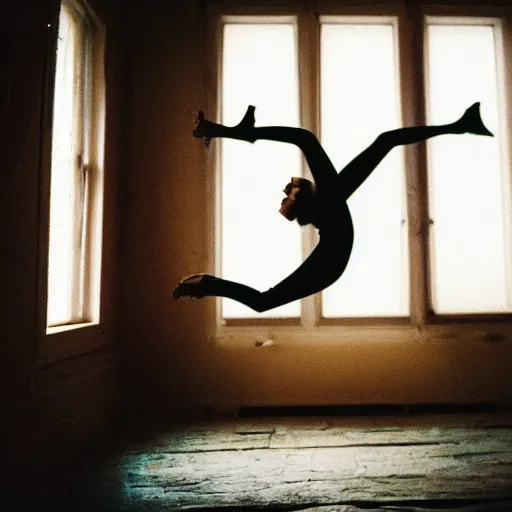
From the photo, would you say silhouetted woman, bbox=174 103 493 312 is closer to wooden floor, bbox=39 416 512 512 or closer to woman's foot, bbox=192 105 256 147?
woman's foot, bbox=192 105 256 147

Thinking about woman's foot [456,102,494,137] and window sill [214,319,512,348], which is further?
window sill [214,319,512,348]

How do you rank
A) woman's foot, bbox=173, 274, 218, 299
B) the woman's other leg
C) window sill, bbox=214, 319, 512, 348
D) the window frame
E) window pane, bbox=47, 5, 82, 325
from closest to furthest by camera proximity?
1. woman's foot, bbox=173, 274, 218, 299
2. the woman's other leg
3. window pane, bbox=47, 5, 82, 325
4. the window frame
5. window sill, bbox=214, 319, 512, 348

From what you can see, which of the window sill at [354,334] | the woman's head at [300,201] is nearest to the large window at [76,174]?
the window sill at [354,334]

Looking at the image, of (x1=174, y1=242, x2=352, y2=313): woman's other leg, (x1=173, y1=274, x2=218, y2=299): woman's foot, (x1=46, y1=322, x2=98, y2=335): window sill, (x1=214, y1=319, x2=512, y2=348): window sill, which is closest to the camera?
(x1=173, y1=274, x2=218, y2=299): woman's foot

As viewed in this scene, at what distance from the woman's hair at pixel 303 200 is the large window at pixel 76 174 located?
1378mm

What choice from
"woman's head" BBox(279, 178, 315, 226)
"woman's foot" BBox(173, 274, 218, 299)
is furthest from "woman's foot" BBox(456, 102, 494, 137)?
"woman's foot" BBox(173, 274, 218, 299)

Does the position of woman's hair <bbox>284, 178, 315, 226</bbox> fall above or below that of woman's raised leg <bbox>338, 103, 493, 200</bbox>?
below

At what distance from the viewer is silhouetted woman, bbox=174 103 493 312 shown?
1.82m

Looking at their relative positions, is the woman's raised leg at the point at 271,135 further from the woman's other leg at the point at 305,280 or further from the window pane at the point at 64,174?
the window pane at the point at 64,174

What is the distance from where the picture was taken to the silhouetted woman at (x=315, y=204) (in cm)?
182

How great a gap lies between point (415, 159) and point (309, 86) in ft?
3.25

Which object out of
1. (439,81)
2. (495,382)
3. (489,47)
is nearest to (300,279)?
(495,382)

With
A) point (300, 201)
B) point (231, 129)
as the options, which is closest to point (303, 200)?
point (300, 201)

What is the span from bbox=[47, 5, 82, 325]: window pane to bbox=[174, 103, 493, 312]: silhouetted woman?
44.6 inches
